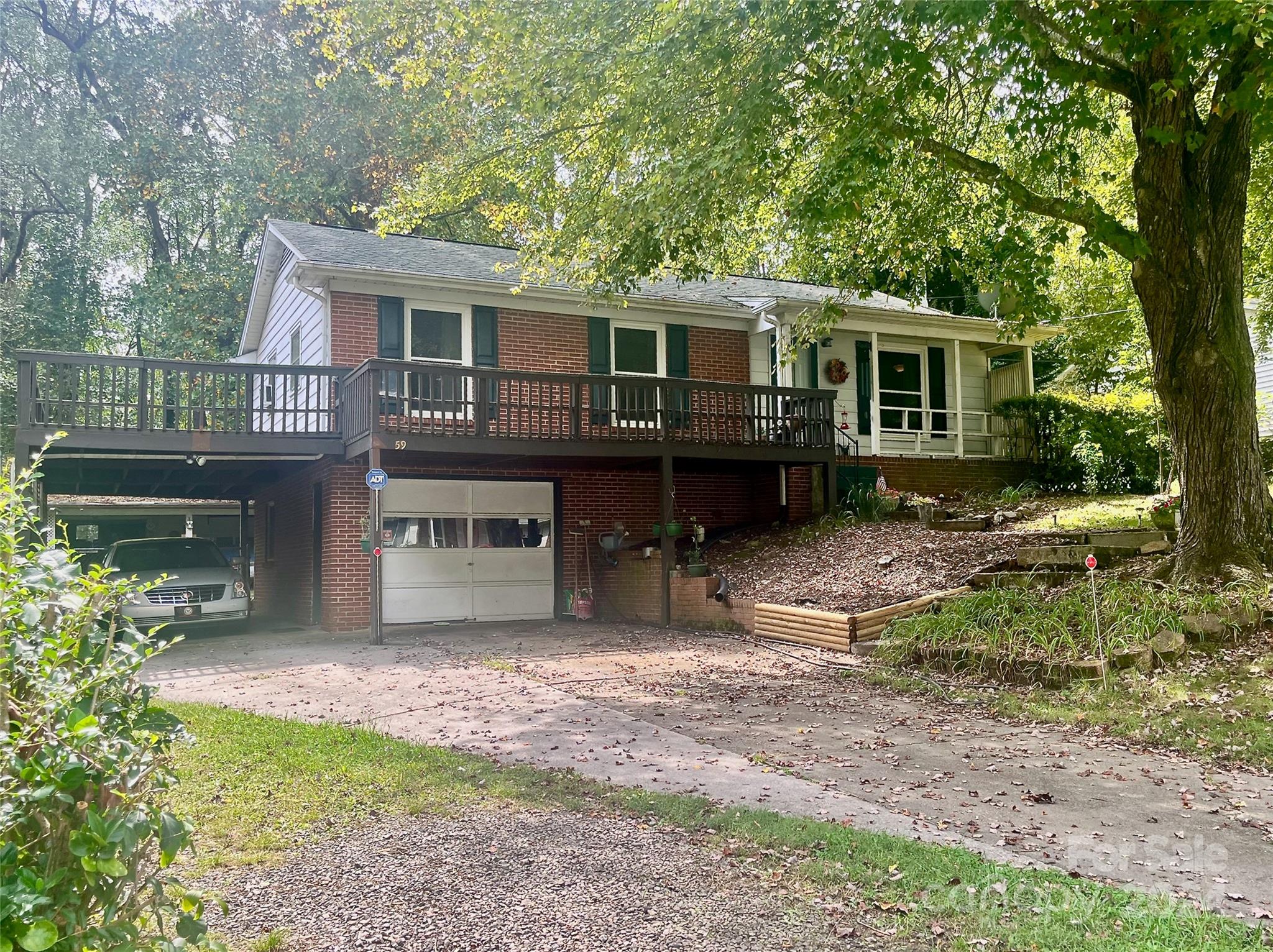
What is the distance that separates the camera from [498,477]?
16.5 meters

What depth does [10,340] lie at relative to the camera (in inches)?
1040

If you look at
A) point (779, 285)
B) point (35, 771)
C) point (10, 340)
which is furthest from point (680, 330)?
point (10, 340)

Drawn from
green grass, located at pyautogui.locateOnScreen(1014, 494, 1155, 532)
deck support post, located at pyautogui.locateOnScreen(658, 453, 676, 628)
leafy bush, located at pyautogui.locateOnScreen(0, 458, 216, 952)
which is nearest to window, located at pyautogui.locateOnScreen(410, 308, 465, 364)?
deck support post, located at pyautogui.locateOnScreen(658, 453, 676, 628)

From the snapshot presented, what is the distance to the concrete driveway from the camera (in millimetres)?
4582

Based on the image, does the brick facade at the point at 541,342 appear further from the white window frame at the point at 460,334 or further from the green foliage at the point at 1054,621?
the green foliage at the point at 1054,621

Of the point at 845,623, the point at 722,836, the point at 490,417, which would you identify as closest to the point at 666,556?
the point at 490,417

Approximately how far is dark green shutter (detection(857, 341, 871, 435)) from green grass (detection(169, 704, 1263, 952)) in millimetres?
14531

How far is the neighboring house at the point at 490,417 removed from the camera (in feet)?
45.0

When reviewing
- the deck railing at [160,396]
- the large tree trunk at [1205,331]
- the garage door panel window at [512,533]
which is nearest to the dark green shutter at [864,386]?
the garage door panel window at [512,533]

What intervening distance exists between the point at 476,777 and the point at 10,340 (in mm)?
27042

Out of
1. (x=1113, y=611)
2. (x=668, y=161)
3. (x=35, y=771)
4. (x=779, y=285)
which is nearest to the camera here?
(x=35, y=771)

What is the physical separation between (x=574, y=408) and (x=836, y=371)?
7.02 m

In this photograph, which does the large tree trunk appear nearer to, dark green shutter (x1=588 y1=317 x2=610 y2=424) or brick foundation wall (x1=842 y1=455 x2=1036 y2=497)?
brick foundation wall (x1=842 y1=455 x2=1036 y2=497)

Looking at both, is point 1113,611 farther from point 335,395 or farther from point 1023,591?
point 335,395
